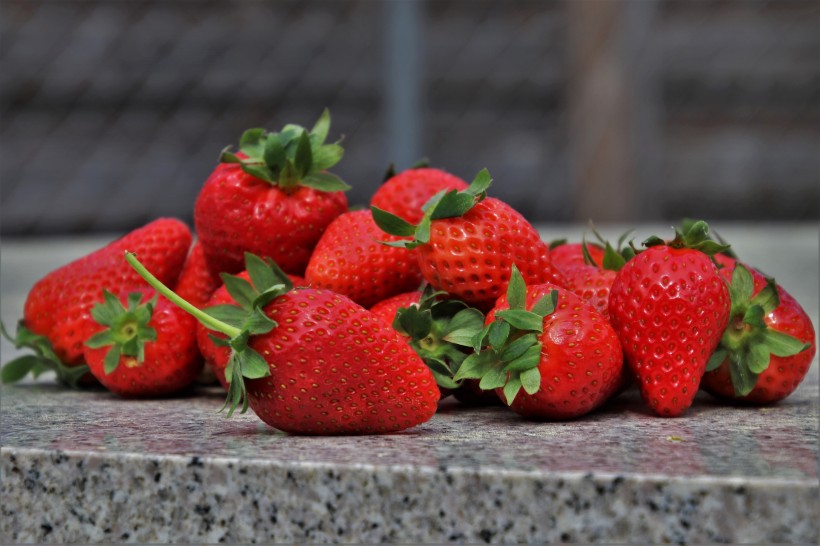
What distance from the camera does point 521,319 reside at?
0.65 meters

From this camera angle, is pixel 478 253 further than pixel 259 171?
No

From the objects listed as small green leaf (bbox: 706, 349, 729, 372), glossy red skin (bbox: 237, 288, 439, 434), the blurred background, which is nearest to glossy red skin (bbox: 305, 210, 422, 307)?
glossy red skin (bbox: 237, 288, 439, 434)

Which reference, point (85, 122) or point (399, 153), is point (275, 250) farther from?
point (85, 122)

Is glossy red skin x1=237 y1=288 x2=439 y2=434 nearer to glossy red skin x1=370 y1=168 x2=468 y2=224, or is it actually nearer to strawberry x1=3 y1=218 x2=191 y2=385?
glossy red skin x1=370 y1=168 x2=468 y2=224

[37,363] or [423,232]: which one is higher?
[423,232]

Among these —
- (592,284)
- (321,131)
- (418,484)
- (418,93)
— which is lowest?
(418,484)

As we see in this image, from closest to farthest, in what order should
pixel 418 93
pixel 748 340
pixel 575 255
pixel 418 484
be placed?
1. pixel 418 484
2. pixel 748 340
3. pixel 575 255
4. pixel 418 93

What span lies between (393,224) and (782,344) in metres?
0.27

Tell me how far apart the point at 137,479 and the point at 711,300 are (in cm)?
36

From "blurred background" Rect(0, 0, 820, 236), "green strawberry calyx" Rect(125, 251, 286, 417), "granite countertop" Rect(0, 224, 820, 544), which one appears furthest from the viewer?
"blurred background" Rect(0, 0, 820, 236)

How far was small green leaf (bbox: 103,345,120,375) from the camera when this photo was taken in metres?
0.80

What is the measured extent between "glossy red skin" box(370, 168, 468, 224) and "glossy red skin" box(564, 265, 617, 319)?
4.3 inches

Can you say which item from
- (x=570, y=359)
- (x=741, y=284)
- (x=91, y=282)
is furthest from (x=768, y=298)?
(x=91, y=282)

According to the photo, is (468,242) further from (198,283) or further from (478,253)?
(198,283)
